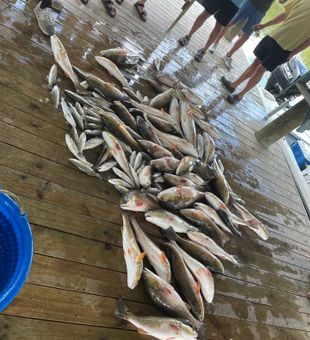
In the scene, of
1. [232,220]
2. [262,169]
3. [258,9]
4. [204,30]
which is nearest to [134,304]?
[232,220]

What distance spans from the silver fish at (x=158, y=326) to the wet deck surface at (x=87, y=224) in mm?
69

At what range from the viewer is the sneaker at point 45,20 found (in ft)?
12.7

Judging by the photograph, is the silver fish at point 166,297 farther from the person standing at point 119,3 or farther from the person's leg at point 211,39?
the person's leg at point 211,39

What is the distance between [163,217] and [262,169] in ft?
9.52

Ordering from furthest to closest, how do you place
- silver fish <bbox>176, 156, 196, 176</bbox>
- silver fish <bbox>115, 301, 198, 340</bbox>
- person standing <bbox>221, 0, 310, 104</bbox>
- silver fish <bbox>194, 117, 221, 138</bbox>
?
person standing <bbox>221, 0, 310, 104</bbox> → silver fish <bbox>194, 117, 221, 138</bbox> → silver fish <bbox>176, 156, 196, 176</bbox> → silver fish <bbox>115, 301, 198, 340</bbox>

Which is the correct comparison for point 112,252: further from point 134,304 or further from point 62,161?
point 62,161

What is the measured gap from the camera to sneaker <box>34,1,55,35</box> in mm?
3883

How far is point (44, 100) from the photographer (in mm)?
3186

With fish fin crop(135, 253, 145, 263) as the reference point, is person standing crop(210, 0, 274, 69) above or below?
above

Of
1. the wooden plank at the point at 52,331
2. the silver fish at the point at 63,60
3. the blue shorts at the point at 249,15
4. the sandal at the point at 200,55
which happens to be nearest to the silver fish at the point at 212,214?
the wooden plank at the point at 52,331

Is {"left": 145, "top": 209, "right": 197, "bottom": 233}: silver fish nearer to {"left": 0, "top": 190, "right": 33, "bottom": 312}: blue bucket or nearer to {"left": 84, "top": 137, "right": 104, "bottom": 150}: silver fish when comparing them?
{"left": 84, "top": 137, "right": 104, "bottom": 150}: silver fish

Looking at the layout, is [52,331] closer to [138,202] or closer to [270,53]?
[138,202]

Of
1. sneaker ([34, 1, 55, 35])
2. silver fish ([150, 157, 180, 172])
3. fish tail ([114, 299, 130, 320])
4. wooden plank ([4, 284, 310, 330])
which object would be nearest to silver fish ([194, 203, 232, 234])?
silver fish ([150, 157, 180, 172])

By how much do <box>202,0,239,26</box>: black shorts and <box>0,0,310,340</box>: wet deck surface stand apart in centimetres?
139
